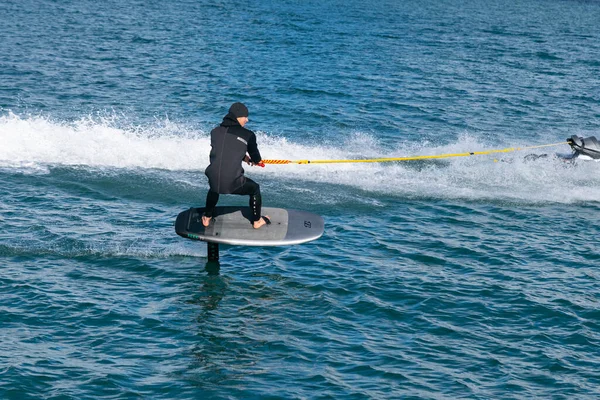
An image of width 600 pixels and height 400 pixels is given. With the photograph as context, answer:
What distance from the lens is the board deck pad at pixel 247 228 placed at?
18.0 m

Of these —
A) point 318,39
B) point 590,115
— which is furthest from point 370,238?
point 318,39

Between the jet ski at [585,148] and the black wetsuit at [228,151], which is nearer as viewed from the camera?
the black wetsuit at [228,151]

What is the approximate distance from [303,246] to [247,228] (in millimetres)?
3383

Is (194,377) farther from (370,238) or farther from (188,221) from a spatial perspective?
(370,238)

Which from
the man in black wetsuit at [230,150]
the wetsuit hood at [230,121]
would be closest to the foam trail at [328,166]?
the man in black wetsuit at [230,150]

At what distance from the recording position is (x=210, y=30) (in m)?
63.0

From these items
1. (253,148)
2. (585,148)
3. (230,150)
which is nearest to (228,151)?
(230,150)

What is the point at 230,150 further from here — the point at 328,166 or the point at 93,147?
the point at 93,147

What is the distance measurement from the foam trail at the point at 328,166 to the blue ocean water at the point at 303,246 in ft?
0.32

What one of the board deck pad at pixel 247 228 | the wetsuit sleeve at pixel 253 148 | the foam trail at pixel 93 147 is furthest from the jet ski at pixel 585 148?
the wetsuit sleeve at pixel 253 148

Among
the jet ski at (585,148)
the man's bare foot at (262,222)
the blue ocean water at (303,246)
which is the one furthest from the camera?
the jet ski at (585,148)

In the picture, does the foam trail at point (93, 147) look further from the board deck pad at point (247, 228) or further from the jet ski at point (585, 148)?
the jet ski at point (585, 148)

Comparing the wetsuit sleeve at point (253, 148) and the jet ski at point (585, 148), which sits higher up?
the jet ski at point (585, 148)

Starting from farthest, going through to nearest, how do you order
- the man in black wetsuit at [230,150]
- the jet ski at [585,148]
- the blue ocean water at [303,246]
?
the jet ski at [585,148], the man in black wetsuit at [230,150], the blue ocean water at [303,246]
